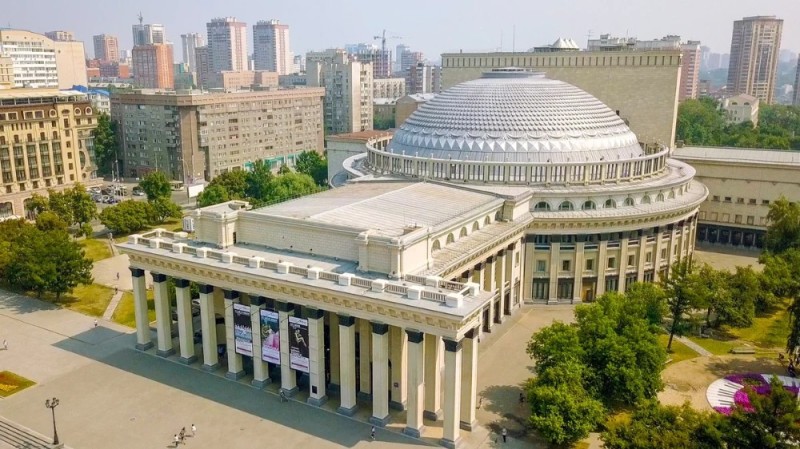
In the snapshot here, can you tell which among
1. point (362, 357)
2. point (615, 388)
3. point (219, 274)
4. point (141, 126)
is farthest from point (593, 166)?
point (141, 126)

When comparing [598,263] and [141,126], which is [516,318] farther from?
[141,126]

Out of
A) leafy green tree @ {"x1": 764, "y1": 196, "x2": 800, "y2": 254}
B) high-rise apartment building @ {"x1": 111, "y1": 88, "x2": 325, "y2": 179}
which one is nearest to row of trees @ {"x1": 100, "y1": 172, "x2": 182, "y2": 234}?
high-rise apartment building @ {"x1": 111, "y1": 88, "x2": 325, "y2": 179}

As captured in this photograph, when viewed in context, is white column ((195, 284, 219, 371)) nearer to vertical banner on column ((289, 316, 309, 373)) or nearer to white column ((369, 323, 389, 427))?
vertical banner on column ((289, 316, 309, 373))

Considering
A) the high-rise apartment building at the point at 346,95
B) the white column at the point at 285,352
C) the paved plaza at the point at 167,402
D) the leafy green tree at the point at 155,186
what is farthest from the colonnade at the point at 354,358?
the high-rise apartment building at the point at 346,95

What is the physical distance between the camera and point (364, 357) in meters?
41.6

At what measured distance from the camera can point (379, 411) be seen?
128ft

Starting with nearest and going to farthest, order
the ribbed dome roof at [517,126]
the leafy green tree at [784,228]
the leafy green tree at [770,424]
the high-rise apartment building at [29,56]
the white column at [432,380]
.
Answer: the leafy green tree at [770,424]
the white column at [432,380]
the ribbed dome roof at [517,126]
the leafy green tree at [784,228]
the high-rise apartment building at [29,56]

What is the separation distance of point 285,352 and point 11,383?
18.8 meters

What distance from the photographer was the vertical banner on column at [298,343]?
4038 cm

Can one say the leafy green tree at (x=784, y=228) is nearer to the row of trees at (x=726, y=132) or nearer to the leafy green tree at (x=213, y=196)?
the row of trees at (x=726, y=132)

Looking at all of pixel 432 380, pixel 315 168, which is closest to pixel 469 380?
pixel 432 380

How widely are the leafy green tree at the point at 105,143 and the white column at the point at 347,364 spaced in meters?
106

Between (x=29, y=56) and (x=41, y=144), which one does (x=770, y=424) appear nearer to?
(x=41, y=144)

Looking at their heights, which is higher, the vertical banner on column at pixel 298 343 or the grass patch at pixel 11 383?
the vertical banner on column at pixel 298 343
